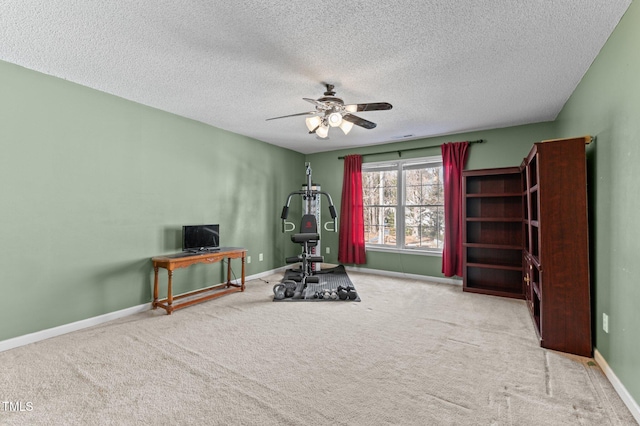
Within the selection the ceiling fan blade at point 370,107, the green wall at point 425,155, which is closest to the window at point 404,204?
the green wall at point 425,155

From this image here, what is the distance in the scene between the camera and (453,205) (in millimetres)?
4891

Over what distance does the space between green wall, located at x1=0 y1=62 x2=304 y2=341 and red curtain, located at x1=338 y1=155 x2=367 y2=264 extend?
2355mm

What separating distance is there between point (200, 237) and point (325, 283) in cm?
210

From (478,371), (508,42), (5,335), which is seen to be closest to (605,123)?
(508,42)

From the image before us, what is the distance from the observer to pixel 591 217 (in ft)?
8.56

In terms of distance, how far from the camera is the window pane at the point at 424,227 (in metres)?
5.25

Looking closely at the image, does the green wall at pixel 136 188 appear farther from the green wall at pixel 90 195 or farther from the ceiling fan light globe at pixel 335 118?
the ceiling fan light globe at pixel 335 118

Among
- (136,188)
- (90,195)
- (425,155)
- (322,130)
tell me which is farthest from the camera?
(425,155)

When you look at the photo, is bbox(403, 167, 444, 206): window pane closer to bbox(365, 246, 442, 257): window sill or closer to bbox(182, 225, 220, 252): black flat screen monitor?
bbox(365, 246, 442, 257): window sill

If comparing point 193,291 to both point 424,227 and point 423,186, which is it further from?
point 423,186

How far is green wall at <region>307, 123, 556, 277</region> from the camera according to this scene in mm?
4453

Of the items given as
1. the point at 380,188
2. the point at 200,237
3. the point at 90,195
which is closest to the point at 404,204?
the point at 380,188

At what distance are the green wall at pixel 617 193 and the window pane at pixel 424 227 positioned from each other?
2664 mm

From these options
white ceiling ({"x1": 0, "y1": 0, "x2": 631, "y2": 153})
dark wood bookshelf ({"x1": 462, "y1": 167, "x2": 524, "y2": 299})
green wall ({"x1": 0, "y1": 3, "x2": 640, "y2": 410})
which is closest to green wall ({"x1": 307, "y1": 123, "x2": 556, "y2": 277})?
green wall ({"x1": 0, "y1": 3, "x2": 640, "y2": 410})
